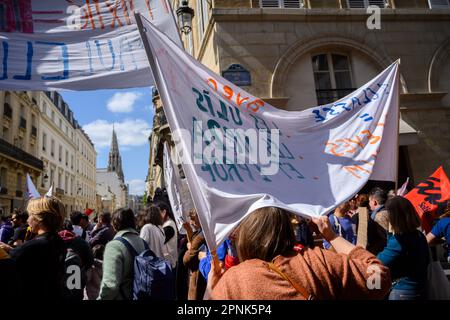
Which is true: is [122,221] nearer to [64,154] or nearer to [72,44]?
[72,44]

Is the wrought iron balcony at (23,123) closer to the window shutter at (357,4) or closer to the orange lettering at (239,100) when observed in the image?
the window shutter at (357,4)

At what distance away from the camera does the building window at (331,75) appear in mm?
9273

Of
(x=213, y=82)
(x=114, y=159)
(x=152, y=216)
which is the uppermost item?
(x=114, y=159)

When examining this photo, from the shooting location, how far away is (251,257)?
1669 millimetres

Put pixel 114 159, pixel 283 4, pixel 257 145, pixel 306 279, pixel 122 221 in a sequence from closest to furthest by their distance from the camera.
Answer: pixel 306 279, pixel 257 145, pixel 122 221, pixel 283 4, pixel 114 159

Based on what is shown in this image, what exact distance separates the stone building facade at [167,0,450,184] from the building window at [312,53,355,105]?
29 millimetres

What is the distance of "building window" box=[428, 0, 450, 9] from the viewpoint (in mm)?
9820

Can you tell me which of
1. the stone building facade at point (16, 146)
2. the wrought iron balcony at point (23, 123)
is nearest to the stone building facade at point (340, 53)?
the stone building facade at point (16, 146)

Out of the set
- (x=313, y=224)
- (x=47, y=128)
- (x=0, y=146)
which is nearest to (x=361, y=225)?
(x=313, y=224)

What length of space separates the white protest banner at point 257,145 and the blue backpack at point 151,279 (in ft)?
3.79

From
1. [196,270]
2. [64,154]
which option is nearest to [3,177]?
[64,154]

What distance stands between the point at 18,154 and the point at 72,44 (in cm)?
3028

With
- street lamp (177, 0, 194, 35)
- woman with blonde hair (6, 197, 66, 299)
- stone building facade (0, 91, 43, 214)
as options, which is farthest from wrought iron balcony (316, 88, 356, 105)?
stone building facade (0, 91, 43, 214)

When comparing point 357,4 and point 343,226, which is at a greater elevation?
point 357,4
